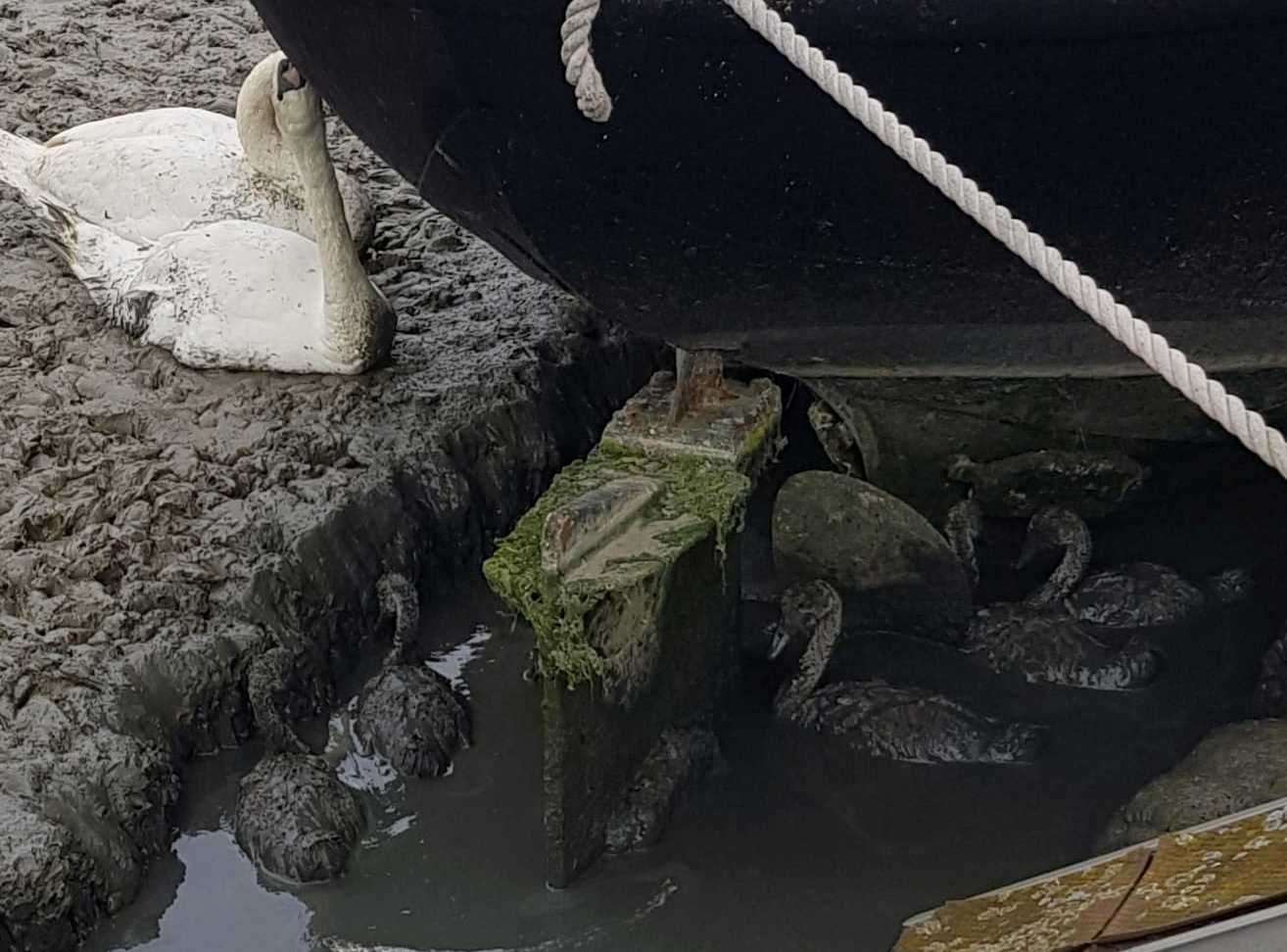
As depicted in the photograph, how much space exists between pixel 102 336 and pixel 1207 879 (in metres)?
4.26

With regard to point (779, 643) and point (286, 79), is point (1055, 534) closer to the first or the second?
point (779, 643)

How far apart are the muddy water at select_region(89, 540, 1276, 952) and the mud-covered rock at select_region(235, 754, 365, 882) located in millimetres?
47

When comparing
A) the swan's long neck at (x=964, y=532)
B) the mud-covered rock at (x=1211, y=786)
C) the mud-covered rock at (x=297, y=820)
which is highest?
the swan's long neck at (x=964, y=532)

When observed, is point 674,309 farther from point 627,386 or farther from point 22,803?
point 22,803

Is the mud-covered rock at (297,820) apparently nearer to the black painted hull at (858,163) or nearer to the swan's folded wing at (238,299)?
the black painted hull at (858,163)

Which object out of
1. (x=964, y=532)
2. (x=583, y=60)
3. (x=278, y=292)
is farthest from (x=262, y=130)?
(x=583, y=60)

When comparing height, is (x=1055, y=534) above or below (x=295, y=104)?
below

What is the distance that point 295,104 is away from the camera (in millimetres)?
5164

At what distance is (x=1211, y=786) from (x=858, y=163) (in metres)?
1.54

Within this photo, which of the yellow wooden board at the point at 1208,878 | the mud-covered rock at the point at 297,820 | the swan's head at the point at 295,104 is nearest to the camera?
the yellow wooden board at the point at 1208,878

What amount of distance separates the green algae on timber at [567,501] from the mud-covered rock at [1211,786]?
3.64ft

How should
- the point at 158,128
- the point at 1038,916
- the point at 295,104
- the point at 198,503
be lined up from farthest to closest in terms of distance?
the point at 158,128, the point at 295,104, the point at 198,503, the point at 1038,916

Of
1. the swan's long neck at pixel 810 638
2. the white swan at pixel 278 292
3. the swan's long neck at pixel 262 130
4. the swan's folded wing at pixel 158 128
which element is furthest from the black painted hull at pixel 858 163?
the swan's folded wing at pixel 158 128

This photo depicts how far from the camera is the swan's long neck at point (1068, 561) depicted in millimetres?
4691
